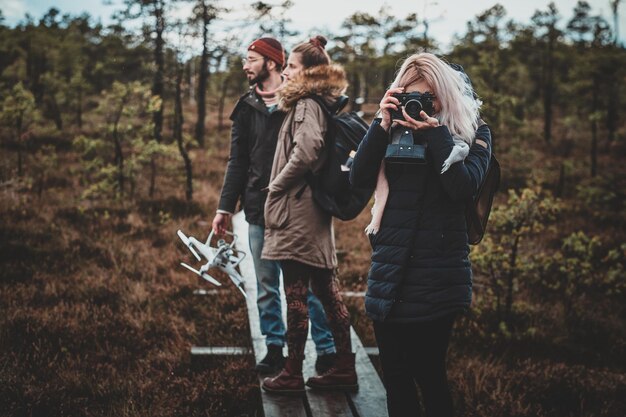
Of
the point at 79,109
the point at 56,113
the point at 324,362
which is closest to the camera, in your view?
the point at 324,362

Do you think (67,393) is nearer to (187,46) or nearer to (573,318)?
(573,318)

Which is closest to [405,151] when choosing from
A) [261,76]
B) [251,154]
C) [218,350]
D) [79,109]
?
[251,154]

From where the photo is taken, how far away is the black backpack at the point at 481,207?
247cm

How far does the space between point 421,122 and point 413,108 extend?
0.23ft

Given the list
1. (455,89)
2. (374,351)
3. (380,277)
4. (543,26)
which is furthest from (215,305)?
(543,26)

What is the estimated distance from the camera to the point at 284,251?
128 inches

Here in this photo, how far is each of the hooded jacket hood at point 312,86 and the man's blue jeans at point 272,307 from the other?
955 mm

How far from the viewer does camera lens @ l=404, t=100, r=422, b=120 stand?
2230 millimetres

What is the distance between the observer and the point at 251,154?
379 cm

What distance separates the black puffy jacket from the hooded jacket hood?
3.51ft

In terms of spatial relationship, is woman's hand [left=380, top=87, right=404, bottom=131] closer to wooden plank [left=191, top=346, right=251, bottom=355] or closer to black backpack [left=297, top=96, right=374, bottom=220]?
black backpack [left=297, top=96, right=374, bottom=220]

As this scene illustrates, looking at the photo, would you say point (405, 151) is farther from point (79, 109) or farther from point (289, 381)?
point (79, 109)

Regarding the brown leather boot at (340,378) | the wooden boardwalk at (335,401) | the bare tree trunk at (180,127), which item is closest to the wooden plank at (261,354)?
the wooden boardwalk at (335,401)

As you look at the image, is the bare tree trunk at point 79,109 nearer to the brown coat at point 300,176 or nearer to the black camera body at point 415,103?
the brown coat at point 300,176
